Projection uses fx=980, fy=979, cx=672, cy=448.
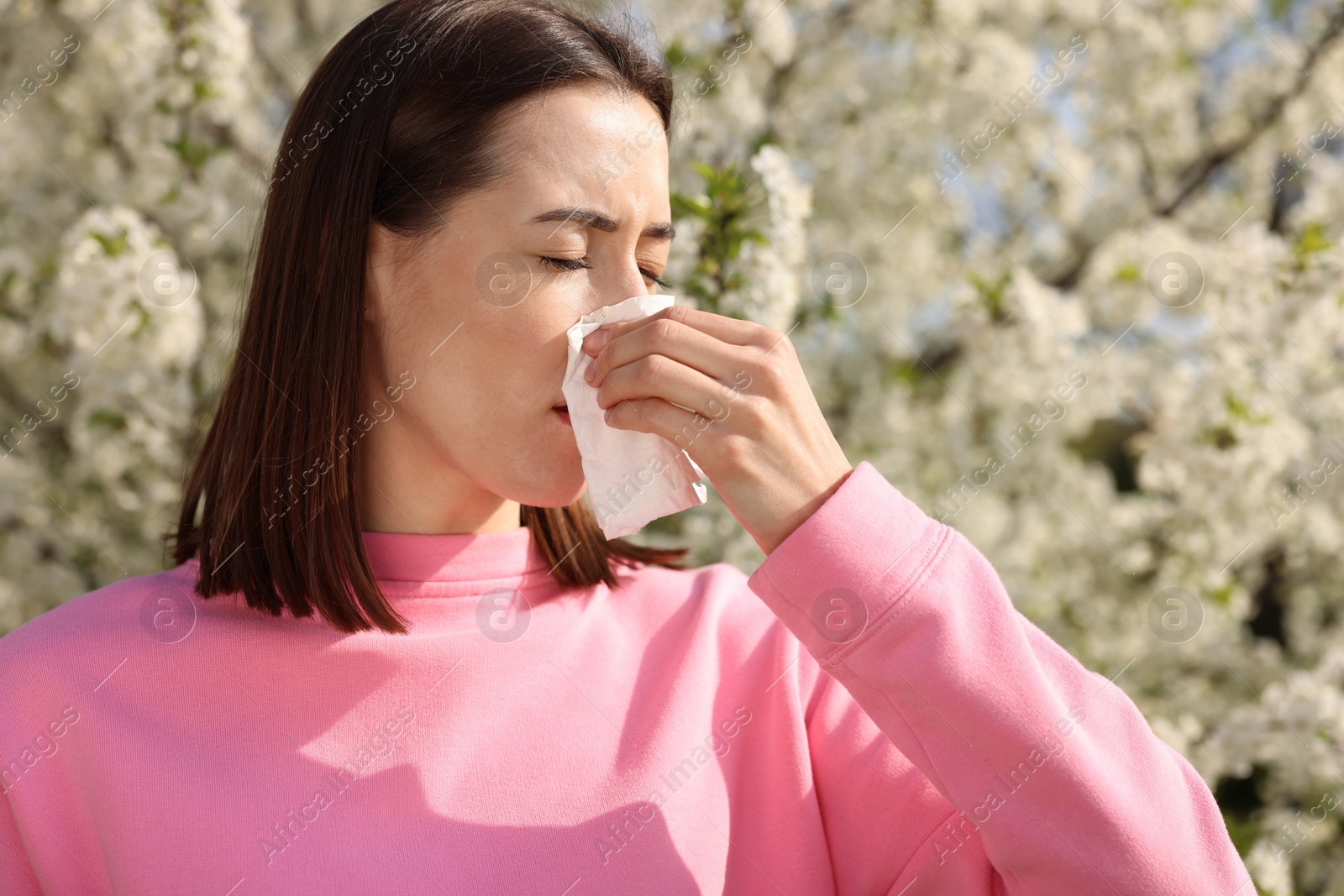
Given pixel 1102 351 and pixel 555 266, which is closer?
pixel 555 266

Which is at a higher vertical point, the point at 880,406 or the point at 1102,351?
the point at 880,406

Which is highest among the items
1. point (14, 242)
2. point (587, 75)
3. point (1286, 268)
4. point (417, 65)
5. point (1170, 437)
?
point (14, 242)

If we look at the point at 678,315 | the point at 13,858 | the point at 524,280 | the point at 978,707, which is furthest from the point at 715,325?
the point at 13,858

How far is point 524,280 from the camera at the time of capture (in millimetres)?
1391

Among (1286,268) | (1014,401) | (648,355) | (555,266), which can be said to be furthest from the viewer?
(1014,401)

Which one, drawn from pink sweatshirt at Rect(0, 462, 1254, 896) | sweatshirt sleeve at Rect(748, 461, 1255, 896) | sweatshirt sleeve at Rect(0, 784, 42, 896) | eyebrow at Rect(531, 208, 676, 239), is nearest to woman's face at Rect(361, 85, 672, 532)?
eyebrow at Rect(531, 208, 676, 239)

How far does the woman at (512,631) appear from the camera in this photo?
4.02ft

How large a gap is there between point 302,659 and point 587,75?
3.21 ft

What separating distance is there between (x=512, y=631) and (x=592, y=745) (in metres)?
0.23

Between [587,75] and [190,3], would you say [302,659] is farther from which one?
[190,3]

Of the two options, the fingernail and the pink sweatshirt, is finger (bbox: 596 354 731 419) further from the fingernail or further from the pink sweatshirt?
the pink sweatshirt

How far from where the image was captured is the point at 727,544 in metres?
2.95

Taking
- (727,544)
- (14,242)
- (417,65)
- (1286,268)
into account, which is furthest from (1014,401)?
(14,242)

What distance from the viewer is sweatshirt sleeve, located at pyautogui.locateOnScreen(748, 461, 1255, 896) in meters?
1.20
